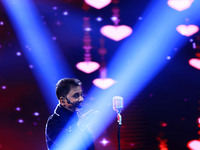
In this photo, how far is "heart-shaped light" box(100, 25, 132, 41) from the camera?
3.07 meters

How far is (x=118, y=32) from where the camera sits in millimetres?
3145

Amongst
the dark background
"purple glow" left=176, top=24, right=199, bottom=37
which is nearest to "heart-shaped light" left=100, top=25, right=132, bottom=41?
the dark background

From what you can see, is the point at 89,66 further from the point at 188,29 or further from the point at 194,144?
the point at 194,144

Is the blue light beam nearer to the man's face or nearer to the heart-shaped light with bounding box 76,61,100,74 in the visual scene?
the heart-shaped light with bounding box 76,61,100,74

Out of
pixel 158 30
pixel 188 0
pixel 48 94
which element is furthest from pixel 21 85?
pixel 188 0

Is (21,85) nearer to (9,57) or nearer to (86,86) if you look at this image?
(9,57)

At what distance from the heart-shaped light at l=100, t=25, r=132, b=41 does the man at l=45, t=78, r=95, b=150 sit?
5.88 feet

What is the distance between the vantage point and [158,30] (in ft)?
10.3

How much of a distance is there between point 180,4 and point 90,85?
132cm

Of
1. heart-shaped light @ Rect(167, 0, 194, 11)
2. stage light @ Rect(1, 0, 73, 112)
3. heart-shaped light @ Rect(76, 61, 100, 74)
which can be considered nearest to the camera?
stage light @ Rect(1, 0, 73, 112)

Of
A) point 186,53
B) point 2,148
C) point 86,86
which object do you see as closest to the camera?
point 2,148

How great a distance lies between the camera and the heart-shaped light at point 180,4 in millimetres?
3156

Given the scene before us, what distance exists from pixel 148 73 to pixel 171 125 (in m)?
0.63

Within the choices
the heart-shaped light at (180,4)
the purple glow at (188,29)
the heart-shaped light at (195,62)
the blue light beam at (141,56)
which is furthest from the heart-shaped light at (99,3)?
the heart-shaped light at (195,62)
